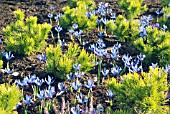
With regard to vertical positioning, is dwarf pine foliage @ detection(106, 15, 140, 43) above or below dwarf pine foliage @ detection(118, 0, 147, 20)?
below

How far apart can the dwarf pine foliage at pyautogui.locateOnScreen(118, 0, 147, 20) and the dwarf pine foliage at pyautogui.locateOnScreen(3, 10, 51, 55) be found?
1373 mm

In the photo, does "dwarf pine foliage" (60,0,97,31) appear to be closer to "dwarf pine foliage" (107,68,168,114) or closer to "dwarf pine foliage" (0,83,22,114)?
"dwarf pine foliage" (107,68,168,114)

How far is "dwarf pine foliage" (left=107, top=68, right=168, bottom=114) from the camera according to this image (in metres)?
2.99

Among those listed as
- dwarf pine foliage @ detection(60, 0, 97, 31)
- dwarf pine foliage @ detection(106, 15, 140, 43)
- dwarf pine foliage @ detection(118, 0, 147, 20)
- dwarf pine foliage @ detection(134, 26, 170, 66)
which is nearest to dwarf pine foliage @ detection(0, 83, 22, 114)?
dwarf pine foliage @ detection(134, 26, 170, 66)

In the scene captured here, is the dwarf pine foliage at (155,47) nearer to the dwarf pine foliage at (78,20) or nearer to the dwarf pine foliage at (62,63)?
the dwarf pine foliage at (62,63)

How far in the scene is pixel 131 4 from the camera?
5.25 m

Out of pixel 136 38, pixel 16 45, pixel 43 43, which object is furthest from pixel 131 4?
pixel 16 45

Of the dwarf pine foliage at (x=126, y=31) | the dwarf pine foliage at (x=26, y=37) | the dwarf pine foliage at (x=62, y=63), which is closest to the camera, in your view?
the dwarf pine foliage at (x=62, y=63)

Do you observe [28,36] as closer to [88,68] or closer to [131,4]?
[88,68]

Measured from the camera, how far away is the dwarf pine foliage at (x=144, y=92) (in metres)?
2.99

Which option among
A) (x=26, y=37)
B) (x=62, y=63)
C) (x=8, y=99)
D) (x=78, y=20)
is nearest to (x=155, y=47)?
(x=62, y=63)

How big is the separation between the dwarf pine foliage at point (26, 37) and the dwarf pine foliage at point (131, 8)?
1.37m

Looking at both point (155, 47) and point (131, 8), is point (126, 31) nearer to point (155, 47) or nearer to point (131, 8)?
point (155, 47)

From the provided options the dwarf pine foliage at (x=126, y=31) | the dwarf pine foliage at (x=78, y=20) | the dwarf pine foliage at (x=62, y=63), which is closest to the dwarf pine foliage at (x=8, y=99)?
the dwarf pine foliage at (x=62, y=63)
